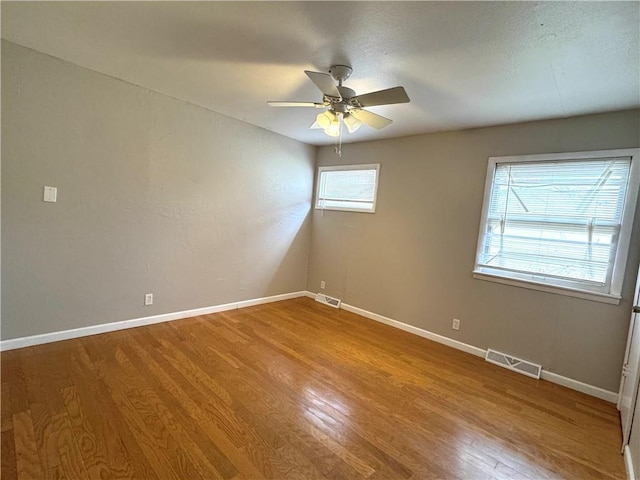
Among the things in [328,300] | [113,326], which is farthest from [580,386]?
[113,326]

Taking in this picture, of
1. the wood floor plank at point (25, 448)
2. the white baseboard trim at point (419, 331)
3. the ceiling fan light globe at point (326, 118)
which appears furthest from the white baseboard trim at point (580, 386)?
the wood floor plank at point (25, 448)

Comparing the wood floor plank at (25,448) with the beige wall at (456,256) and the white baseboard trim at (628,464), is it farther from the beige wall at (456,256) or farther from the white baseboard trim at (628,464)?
the beige wall at (456,256)

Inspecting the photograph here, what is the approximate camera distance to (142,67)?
8.07ft

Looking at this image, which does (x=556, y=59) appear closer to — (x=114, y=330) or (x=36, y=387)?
(x=36, y=387)

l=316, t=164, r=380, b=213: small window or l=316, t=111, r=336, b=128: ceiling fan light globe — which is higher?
l=316, t=111, r=336, b=128: ceiling fan light globe

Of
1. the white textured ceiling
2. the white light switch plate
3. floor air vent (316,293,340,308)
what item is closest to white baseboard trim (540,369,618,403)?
the white textured ceiling

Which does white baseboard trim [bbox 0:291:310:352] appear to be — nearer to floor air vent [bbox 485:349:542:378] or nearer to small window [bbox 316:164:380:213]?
small window [bbox 316:164:380:213]

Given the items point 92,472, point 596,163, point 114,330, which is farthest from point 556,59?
point 114,330

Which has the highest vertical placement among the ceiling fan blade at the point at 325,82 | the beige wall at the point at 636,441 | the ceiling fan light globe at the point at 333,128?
the ceiling fan blade at the point at 325,82

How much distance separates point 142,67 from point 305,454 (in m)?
3.07

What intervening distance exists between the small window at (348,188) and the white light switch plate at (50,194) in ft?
10.3

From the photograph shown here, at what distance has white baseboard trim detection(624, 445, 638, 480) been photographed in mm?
1593

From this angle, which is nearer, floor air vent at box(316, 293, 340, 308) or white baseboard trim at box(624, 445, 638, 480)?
white baseboard trim at box(624, 445, 638, 480)

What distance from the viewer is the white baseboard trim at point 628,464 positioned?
1593mm
